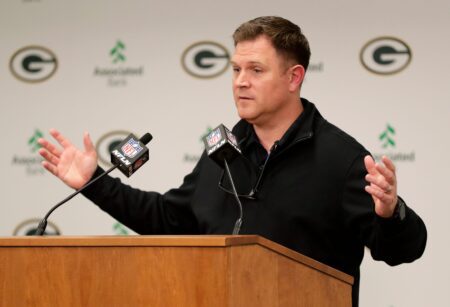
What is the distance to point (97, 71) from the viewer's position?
396 centimetres

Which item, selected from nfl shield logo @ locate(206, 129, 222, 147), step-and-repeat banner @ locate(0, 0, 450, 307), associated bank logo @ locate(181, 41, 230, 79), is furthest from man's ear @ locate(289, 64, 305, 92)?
associated bank logo @ locate(181, 41, 230, 79)

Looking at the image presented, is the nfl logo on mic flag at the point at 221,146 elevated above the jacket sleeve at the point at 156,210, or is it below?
above

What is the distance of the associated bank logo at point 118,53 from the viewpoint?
3945 millimetres

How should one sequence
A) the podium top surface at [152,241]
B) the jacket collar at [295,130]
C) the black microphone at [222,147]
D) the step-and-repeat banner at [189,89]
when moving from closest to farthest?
the podium top surface at [152,241], the black microphone at [222,147], the jacket collar at [295,130], the step-and-repeat banner at [189,89]

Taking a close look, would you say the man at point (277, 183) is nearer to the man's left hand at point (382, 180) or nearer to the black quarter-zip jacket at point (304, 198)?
the black quarter-zip jacket at point (304, 198)

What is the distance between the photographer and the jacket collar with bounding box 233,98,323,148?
2521 millimetres

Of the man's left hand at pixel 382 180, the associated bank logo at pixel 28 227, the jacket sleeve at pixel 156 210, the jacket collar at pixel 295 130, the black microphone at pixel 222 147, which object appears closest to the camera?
the man's left hand at pixel 382 180

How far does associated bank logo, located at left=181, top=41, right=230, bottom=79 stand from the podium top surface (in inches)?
81.2

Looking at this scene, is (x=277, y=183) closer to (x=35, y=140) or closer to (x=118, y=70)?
(x=118, y=70)

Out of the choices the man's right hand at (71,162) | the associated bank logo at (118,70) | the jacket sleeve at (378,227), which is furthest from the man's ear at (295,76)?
the associated bank logo at (118,70)

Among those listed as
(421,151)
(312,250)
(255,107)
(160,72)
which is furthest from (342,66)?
(312,250)

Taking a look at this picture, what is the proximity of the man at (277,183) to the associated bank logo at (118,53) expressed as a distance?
4.50 ft

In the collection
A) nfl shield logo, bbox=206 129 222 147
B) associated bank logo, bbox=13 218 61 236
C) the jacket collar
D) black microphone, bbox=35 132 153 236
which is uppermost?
the jacket collar

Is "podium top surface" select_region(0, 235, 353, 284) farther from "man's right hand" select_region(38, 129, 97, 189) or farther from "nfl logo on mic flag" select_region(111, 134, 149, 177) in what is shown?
"man's right hand" select_region(38, 129, 97, 189)
